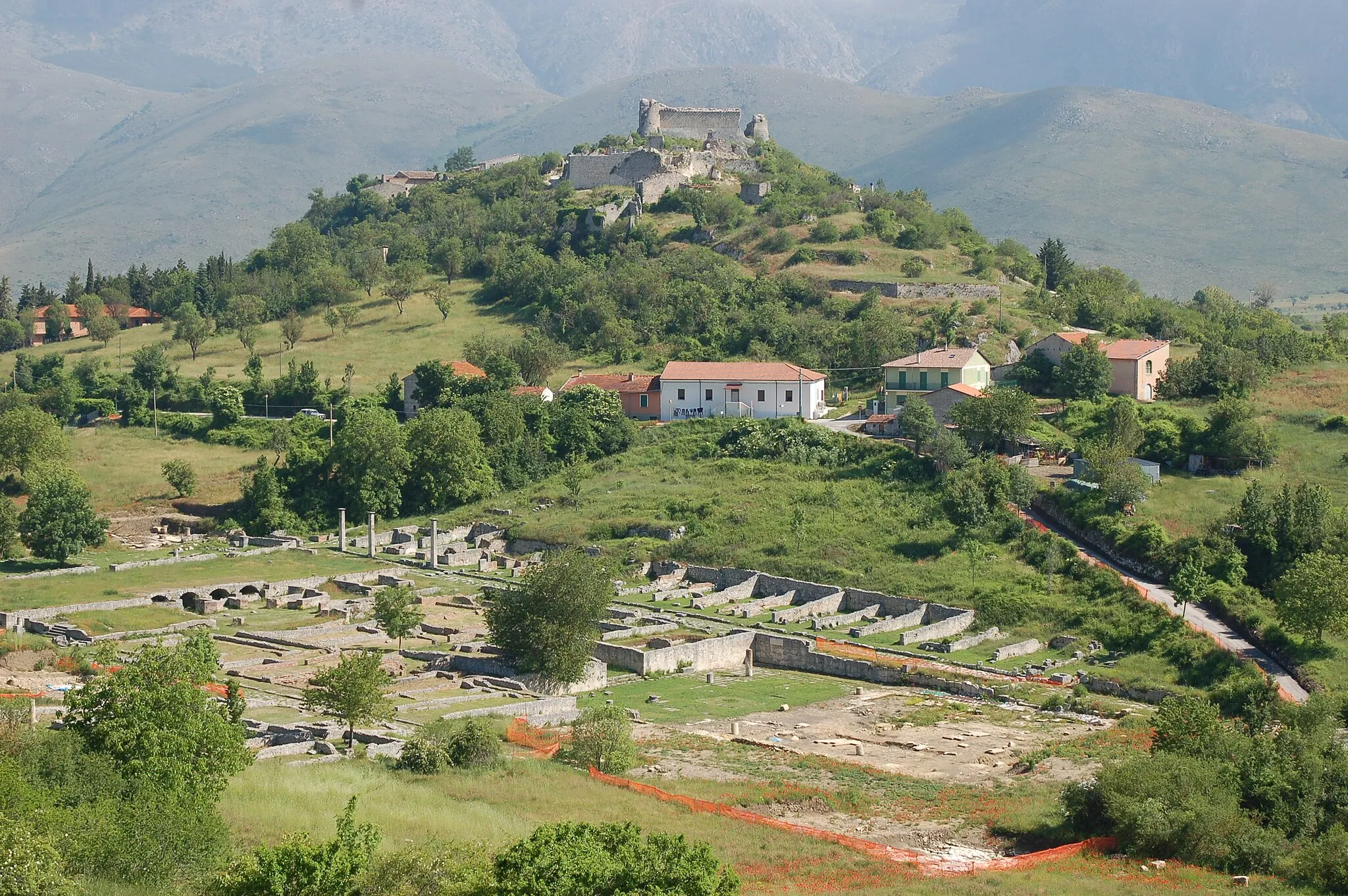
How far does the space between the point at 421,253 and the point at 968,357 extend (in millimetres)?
52273

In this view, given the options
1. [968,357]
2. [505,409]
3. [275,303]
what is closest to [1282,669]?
[968,357]

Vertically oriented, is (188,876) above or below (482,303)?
below

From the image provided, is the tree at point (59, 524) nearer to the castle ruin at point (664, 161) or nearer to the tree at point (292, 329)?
the tree at point (292, 329)

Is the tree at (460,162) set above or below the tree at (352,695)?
above

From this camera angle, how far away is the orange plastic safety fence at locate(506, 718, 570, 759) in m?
36.4

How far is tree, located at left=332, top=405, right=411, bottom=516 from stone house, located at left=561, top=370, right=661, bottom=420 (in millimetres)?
11101

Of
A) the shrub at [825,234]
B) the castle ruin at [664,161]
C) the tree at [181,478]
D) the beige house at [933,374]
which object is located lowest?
the tree at [181,478]

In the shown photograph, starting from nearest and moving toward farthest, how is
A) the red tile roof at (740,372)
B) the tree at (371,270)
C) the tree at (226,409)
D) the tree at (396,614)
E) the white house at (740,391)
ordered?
the tree at (396,614) → the white house at (740,391) → the red tile roof at (740,372) → the tree at (226,409) → the tree at (371,270)

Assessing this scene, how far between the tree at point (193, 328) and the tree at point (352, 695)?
6298 cm

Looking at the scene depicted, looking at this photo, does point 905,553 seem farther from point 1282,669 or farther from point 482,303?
point 482,303

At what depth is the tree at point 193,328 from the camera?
313ft

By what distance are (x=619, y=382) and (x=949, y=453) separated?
2176cm

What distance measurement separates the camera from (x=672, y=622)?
51969mm

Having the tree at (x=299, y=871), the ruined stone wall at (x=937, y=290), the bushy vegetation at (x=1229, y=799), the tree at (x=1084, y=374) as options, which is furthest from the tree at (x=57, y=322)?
the tree at (x=299, y=871)
